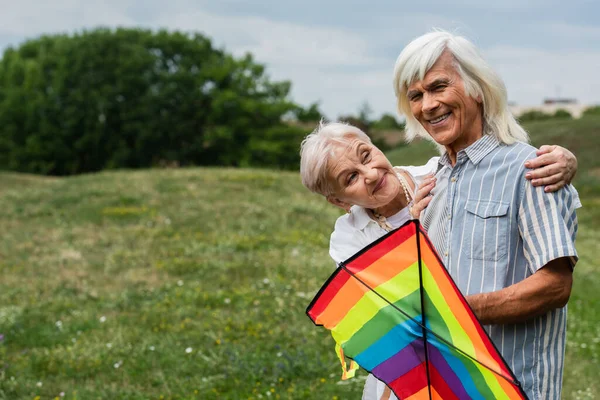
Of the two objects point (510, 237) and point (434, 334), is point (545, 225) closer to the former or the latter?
point (510, 237)

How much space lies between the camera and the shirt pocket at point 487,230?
264 cm

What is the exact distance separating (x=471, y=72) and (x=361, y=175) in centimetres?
72

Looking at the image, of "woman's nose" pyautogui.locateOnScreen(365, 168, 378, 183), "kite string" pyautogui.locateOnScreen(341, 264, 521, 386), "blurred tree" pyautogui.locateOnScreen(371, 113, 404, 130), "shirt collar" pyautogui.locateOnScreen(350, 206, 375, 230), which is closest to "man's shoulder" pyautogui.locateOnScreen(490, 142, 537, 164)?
"woman's nose" pyautogui.locateOnScreen(365, 168, 378, 183)

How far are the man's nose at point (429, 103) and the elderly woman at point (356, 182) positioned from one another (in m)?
0.34

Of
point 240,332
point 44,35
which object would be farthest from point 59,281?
point 44,35

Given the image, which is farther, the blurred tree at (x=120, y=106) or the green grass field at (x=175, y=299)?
the blurred tree at (x=120, y=106)

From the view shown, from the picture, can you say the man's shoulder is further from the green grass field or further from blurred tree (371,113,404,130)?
blurred tree (371,113,404,130)

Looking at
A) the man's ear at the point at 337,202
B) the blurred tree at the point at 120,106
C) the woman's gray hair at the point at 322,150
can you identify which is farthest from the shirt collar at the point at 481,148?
the blurred tree at the point at 120,106

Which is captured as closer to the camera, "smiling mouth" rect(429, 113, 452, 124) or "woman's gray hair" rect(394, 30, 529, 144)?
"woman's gray hair" rect(394, 30, 529, 144)

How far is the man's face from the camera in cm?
279

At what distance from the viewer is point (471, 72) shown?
2771 millimetres

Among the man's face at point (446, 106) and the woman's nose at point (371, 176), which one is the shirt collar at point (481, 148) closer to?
the man's face at point (446, 106)

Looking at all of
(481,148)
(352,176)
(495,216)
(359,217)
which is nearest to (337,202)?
(359,217)

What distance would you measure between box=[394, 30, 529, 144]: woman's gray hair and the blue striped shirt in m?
0.09
